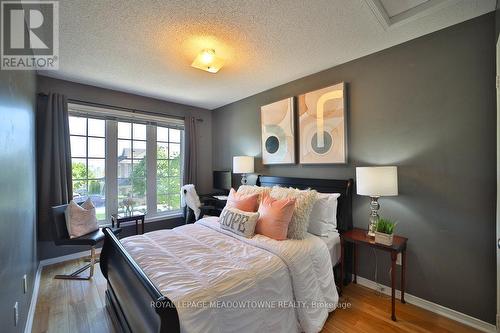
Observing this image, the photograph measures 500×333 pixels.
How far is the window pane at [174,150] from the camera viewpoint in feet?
14.4

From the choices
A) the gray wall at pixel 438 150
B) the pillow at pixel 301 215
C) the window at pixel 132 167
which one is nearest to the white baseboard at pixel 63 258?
the window at pixel 132 167

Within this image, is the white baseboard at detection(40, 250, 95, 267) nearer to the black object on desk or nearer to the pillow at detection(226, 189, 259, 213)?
the black object on desk

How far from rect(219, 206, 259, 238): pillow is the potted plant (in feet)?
3.83

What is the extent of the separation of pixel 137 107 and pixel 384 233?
407 cm

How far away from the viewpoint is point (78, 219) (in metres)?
2.84

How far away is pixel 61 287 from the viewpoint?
252cm

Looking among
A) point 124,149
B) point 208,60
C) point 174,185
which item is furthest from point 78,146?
point 208,60

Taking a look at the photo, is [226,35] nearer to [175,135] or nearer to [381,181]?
[381,181]

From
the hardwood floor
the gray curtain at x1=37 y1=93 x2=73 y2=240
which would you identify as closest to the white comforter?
the hardwood floor

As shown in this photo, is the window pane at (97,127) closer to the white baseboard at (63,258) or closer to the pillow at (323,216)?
the white baseboard at (63,258)

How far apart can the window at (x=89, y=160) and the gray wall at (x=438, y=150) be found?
3.74m

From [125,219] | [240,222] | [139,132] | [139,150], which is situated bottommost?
[125,219]

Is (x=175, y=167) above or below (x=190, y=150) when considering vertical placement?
below

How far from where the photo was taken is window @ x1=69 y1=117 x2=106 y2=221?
336 centimetres
